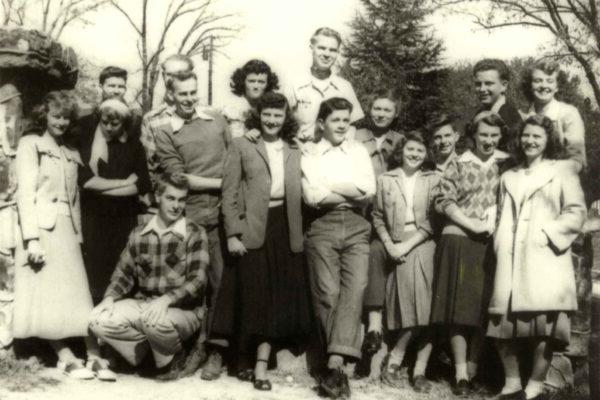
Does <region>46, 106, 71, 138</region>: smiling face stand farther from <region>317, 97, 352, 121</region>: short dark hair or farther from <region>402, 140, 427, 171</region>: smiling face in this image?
<region>402, 140, 427, 171</region>: smiling face

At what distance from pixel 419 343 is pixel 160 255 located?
2015 millimetres

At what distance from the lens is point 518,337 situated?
5.47m

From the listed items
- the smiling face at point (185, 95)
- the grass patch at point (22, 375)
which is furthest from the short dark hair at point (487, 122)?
the grass patch at point (22, 375)

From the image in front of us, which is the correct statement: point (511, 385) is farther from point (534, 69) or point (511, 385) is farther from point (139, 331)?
point (139, 331)

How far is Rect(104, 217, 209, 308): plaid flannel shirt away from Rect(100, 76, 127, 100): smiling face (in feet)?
4.05

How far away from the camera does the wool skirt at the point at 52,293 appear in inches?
217

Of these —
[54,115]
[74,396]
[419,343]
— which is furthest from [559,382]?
[54,115]

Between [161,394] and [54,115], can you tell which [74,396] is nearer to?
[161,394]

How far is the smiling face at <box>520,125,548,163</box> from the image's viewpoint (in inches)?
217

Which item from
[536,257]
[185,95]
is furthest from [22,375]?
[536,257]

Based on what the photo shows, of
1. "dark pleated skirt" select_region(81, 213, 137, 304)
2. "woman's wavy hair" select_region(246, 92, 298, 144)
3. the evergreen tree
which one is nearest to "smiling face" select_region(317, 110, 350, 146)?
"woman's wavy hair" select_region(246, 92, 298, 144)

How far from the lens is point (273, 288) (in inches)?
224

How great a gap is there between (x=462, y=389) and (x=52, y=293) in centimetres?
295

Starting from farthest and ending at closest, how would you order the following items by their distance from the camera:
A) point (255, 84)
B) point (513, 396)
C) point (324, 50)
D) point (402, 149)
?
point (324, 50), point (255, 84), point (402, 149), point (513, 396)
